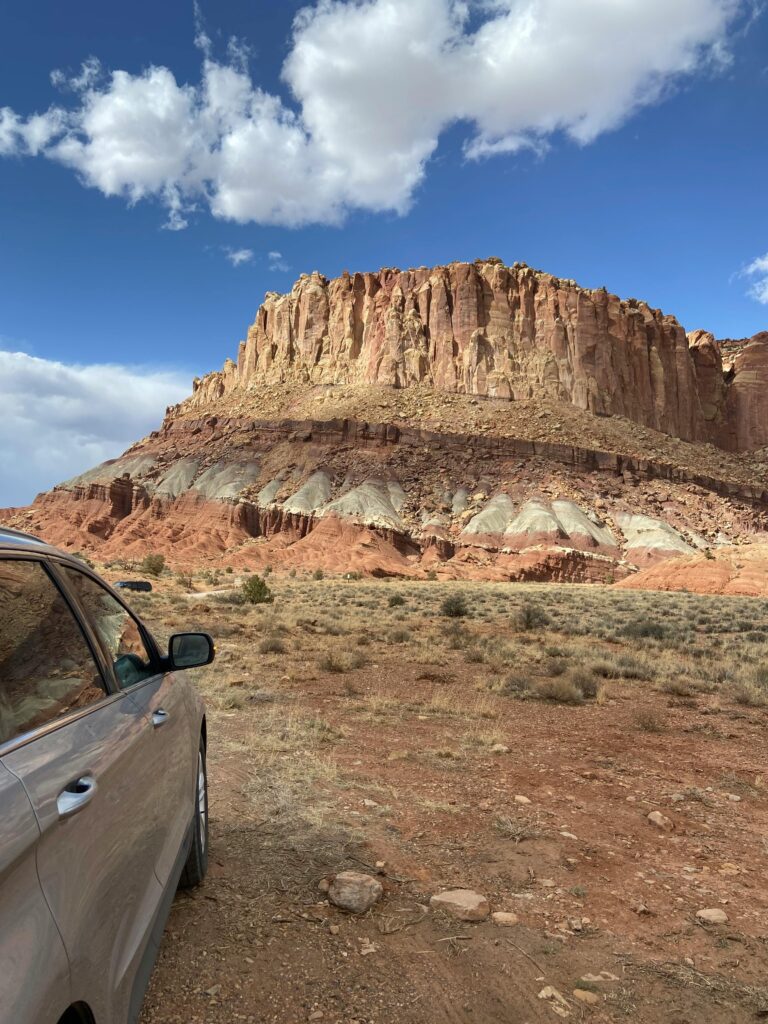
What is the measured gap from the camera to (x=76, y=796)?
1628 mm

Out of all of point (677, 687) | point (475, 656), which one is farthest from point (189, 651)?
point (475, 656)

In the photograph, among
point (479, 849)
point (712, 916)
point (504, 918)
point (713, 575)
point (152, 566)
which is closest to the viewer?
point (504, 918)

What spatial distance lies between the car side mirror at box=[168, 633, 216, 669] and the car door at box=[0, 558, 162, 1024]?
67 cm

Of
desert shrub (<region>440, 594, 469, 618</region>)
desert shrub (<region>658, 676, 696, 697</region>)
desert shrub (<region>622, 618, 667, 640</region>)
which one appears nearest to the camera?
desert shrub (<region>658, 676, 696, 697</region>)

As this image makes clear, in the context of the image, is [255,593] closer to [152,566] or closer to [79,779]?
[152,566]

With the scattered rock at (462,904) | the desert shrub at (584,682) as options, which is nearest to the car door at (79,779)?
the scattered rock at (462,904)

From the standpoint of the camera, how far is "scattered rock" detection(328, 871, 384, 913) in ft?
11.7

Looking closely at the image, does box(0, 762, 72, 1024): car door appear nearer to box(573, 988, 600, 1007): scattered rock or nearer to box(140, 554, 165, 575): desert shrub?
box(573, 988, 600, 1007): scattered rock

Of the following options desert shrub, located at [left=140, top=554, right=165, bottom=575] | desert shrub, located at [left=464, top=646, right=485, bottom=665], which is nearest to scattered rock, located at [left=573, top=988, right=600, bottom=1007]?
desert shrub, located at [left=464, top=646, right=485, bottom=665]

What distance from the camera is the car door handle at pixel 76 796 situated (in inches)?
61.0

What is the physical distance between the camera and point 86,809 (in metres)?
1.69

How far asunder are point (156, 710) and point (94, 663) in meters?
0.47

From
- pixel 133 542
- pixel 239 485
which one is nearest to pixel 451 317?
pixel 239 485

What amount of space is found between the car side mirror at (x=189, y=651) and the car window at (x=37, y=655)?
0.81m
